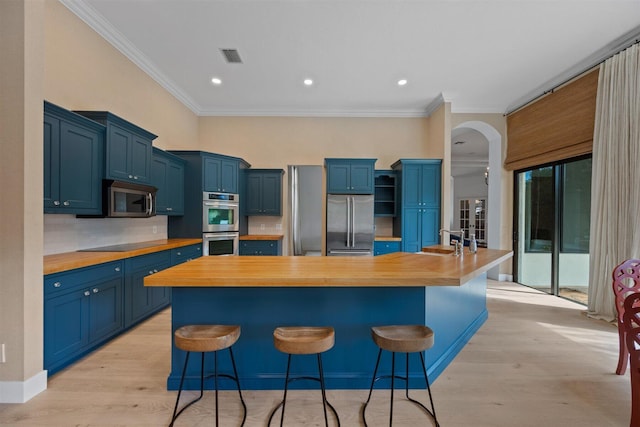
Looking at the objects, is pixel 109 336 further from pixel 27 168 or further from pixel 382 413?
pixel 382 413

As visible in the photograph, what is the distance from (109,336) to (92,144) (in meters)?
1.94

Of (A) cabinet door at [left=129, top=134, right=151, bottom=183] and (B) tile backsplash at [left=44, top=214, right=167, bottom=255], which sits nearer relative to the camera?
(B) tile backsplash at [left=44, top=214, right=167, bottom=255]

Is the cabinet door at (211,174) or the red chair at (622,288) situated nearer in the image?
the red chair at (622,288)

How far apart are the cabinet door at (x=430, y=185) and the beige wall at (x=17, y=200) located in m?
5.07

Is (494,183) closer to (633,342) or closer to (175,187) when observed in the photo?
(633,342)

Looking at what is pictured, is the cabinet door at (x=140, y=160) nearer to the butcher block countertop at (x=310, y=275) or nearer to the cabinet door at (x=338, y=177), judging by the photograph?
the butcher block countertop at (x=310, y=275)

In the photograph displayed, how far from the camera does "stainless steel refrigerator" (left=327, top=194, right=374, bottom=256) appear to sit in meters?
5.05

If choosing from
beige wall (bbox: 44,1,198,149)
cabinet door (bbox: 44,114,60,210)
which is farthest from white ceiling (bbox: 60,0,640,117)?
cabinet door (bbox: 44,114,60,210)

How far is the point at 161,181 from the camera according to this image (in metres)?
3.87

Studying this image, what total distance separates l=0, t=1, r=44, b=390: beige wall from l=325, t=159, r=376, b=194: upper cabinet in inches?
153

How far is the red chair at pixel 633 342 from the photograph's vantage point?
147 cm

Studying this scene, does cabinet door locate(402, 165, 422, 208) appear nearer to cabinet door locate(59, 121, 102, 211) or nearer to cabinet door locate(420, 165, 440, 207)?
cabinet door locate(420, 165, 440, 207)

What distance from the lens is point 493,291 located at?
4.81m

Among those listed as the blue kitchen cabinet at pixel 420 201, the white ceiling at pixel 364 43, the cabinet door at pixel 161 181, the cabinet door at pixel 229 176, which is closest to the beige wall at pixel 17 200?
the white ceiling at pixel 364 43
